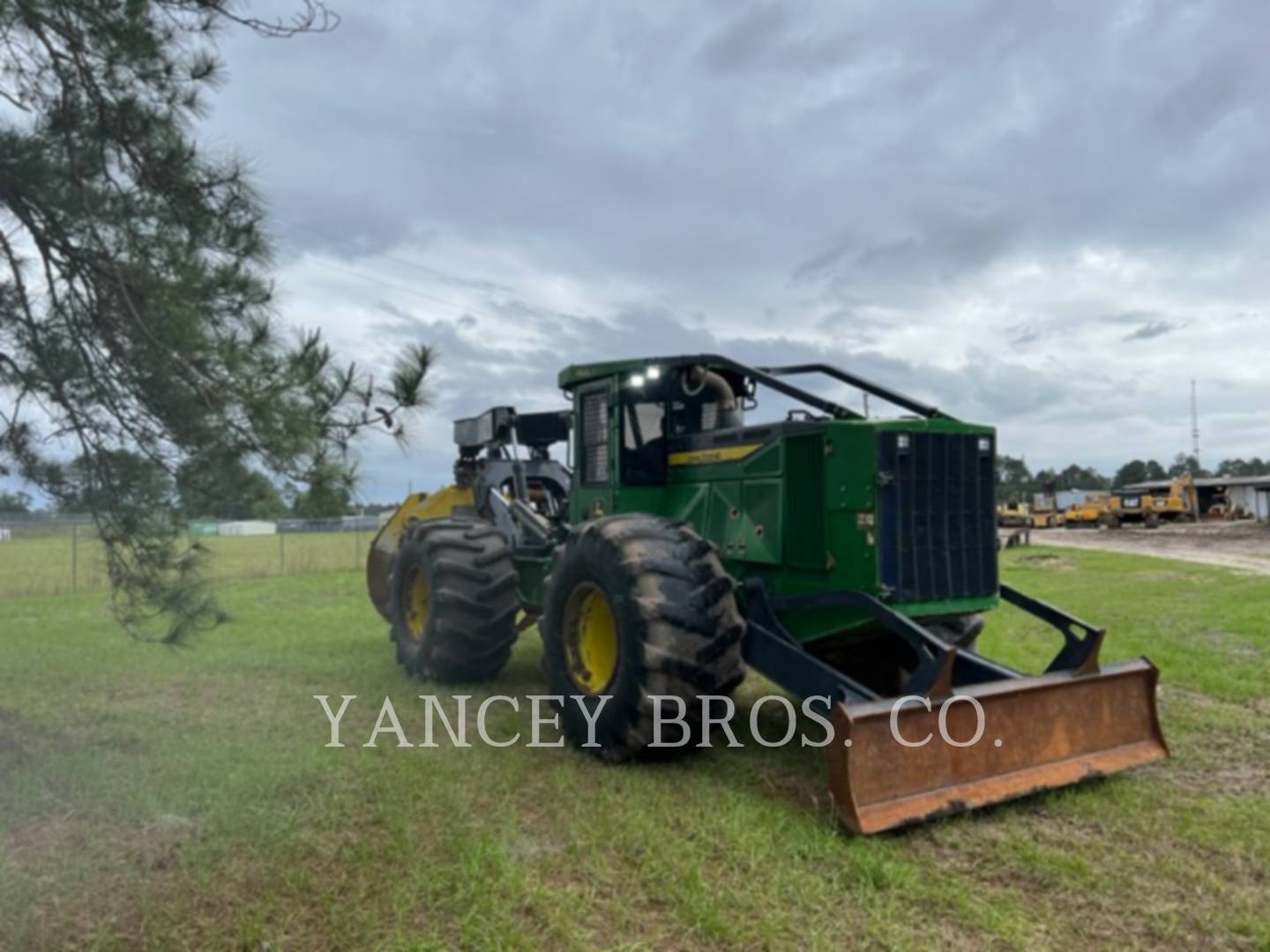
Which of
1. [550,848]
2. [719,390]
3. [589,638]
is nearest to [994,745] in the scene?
[550,848]

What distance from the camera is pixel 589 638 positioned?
18.8ft

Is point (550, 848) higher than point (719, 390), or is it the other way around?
→ point (719, 390)

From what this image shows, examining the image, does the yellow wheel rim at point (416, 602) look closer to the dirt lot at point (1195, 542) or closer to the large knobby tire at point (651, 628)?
the large knobby tire at point (651, 628)

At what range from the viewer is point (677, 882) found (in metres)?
3.57

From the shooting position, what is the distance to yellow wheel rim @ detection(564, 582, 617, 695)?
5574mm

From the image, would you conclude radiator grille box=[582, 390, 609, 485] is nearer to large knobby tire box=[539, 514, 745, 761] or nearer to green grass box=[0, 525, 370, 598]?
large knobby tire box=[539, 514, 745, 761]

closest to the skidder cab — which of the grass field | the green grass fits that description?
the grass field

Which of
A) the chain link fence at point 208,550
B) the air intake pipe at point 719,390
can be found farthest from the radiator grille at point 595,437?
the chain link fence at point 208,550

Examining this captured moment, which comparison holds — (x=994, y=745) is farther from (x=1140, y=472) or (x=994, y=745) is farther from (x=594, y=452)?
(x=1140, y=472)

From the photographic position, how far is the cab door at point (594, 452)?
6.46 m

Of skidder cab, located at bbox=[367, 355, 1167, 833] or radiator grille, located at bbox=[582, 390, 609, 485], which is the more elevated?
radiator grille, located at bbox=[582, 390, 609, 485]

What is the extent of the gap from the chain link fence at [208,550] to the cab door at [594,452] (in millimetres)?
1448

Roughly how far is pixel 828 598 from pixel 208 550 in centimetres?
327

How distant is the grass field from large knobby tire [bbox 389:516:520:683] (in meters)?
0.71
